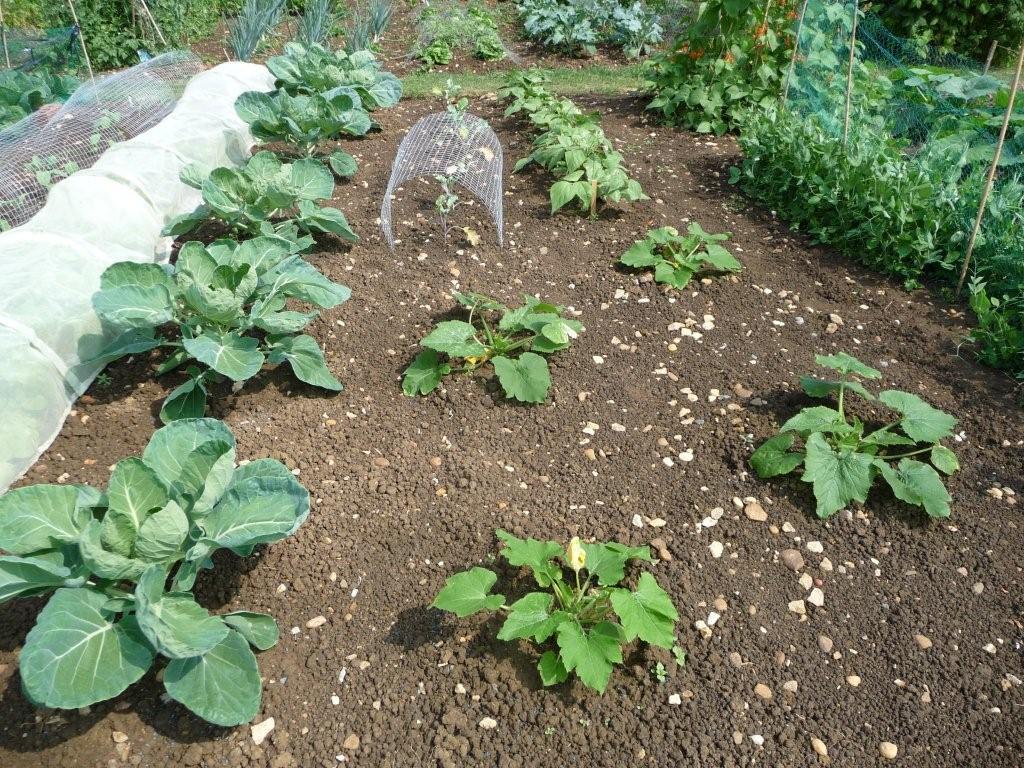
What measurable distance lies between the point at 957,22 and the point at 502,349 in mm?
8450

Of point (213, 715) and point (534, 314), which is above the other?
point (534, 314)

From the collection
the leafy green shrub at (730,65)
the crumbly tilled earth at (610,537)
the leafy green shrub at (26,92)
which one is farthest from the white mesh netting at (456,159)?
the leafy green shrub at (26,92)

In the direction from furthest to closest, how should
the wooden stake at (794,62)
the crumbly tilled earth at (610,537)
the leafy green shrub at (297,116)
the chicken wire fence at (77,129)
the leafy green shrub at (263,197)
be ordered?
1. the wooden stake at (794,62)
2. the leafy green shrub at (297,116)
3. the chicken wire fence at (77,129)
4. the leafy green shrub at (263,197)
5. the crumbly tilled earth at (610,537)

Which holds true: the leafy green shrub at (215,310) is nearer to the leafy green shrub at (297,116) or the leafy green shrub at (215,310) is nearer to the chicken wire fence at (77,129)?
the chicken wire fence at (77,129)

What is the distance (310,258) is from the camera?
13.8ft

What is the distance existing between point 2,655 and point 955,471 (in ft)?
11.0

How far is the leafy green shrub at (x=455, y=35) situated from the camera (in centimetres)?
857

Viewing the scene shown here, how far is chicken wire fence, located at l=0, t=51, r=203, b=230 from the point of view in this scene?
4.30 m

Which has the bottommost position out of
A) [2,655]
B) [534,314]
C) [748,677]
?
[748,677]

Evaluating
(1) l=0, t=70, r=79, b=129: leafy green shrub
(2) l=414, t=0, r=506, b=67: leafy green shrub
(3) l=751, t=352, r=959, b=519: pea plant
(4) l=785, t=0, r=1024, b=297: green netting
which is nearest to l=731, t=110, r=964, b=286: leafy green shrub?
(4) l=785, t=0, r=1024, b=297: green netting

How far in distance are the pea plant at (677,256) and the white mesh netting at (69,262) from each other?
2590mm

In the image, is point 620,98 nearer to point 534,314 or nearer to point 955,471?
point 534,314

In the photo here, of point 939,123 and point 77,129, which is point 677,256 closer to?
point 939,123

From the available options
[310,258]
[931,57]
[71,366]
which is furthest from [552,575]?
[931,57]
